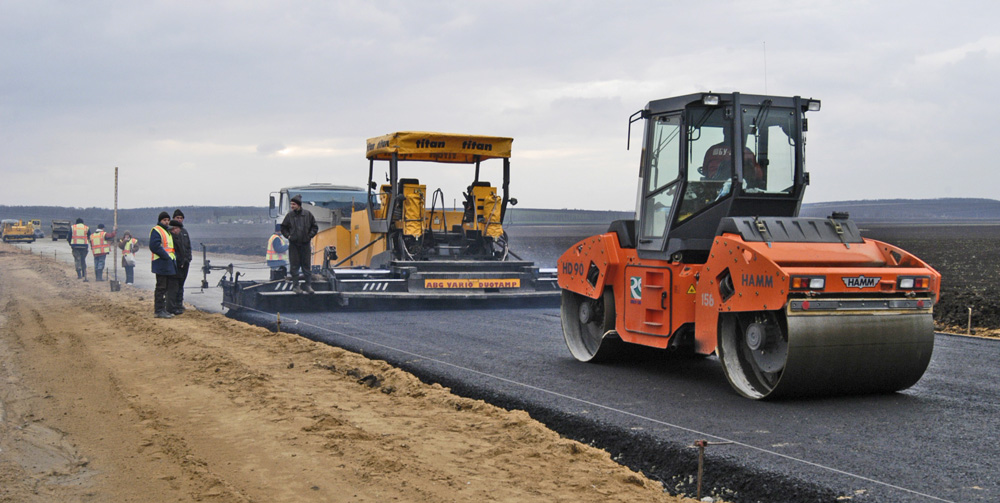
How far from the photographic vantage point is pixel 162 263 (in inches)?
527

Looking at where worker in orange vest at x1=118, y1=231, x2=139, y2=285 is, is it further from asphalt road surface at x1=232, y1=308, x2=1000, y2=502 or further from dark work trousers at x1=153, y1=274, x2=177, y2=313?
asphalt road surface at x1=232, y1=308, x2=1000, y2=502

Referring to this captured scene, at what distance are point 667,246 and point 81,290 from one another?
16.0 m

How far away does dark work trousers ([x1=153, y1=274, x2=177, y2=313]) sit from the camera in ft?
43.5

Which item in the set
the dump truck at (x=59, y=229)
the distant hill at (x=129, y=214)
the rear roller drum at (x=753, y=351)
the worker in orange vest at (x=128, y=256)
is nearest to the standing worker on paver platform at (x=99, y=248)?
the worker in orange vest at (x=128, y=256)

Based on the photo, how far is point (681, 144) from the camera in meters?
7.64

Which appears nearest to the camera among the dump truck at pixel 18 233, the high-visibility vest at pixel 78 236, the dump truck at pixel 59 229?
the high-visibility vest at pixel 78 236

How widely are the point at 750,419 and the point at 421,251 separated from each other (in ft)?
30.5

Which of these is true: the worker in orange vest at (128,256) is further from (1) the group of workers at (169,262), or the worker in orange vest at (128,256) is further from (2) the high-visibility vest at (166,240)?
(2) the high-visibility vest at (166,240)

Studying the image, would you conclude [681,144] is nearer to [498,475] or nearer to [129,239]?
[498,475]

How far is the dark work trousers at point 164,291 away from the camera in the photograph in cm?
1327

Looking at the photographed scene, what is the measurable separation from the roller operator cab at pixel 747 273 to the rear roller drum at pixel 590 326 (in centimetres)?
1

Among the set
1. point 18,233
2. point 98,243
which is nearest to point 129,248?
point 98,243

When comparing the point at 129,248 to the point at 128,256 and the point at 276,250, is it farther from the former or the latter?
the point at 276,250

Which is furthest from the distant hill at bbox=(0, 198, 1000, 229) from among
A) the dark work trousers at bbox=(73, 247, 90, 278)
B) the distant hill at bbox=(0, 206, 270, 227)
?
the dark work trousers at bbox=(73, 247, 90, 278)
